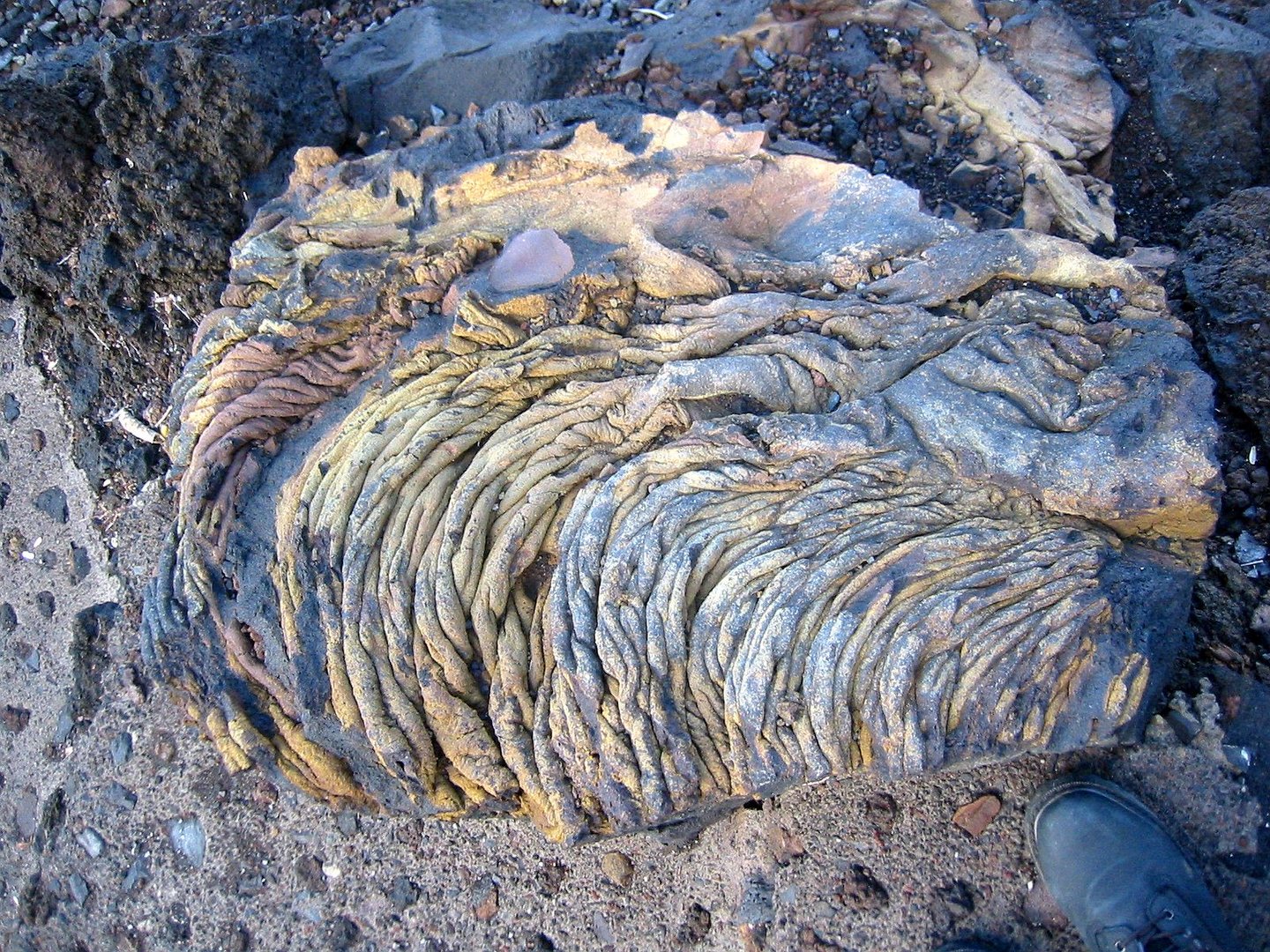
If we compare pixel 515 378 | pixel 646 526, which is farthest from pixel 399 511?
pixel 646 526

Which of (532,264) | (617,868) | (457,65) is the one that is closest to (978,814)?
(617,868)

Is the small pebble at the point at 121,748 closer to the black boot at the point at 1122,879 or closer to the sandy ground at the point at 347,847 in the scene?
the sandy ground at the point at 347,847

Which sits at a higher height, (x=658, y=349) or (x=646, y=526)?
(x=658, y=349)

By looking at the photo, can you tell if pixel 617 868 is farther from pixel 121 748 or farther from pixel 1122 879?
pixel 121 748

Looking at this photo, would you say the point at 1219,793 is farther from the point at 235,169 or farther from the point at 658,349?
the point at 235,169

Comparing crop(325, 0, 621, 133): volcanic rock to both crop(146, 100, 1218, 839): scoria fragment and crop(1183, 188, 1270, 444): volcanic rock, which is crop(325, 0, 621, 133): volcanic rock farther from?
crop(1183, 188, 1270, 444): volcanic rock

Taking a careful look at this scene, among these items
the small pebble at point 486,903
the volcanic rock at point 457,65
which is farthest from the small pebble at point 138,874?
the volcanic rock at point 457,65
